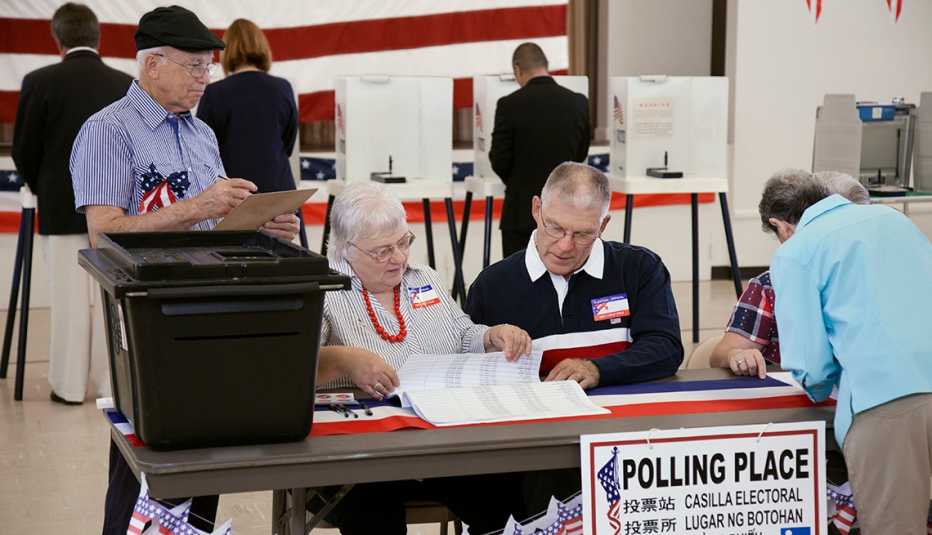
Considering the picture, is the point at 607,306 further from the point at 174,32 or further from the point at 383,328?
the point at 174,32

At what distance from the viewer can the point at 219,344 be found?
6.04 ft

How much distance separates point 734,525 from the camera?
2072mm

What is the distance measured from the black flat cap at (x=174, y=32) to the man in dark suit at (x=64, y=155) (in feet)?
6.60

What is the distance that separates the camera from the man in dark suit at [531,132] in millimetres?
5691

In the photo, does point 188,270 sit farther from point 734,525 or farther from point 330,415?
point 734,525

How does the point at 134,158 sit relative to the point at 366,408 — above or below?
above

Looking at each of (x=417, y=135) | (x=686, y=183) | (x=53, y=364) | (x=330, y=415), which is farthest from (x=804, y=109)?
(x=330, y=415)

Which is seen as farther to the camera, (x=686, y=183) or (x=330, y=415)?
(x=686, y=183)

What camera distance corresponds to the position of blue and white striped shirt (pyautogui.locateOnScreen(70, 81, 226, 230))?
2.55m

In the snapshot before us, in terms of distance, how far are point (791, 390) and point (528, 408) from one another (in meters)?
0.57

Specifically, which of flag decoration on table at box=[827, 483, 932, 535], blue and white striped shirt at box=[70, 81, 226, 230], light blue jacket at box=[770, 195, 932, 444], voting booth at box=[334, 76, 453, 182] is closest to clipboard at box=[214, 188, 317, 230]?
blue and white striped shirt at box=[70, 81, 226, 230]

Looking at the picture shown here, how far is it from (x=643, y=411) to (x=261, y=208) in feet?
2.63

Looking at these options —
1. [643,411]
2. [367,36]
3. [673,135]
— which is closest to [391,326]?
[643,411]

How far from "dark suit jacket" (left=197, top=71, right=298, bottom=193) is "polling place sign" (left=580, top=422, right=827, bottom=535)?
10.7 ft
